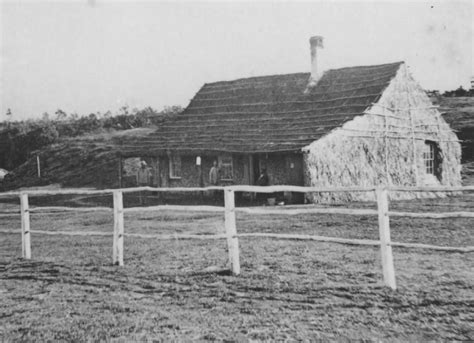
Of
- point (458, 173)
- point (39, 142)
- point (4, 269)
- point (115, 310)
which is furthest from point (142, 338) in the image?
point (39, 142)

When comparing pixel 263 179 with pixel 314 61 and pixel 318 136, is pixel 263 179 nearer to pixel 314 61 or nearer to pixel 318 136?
pixel 318 136

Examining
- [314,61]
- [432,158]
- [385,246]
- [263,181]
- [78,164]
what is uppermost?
[314,61]

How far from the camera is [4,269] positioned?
1014 cm

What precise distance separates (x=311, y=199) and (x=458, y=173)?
30.0 ft

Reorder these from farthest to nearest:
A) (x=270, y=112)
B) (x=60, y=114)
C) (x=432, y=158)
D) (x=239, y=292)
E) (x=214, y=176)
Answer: (x=60, y=114) → (x=270, y=112) → (x=432, y=158) → (x=214, y=176) → (x=239, y=292)

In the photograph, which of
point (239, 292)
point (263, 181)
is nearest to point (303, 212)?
point (239, 292)

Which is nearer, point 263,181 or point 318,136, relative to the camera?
point 318,136

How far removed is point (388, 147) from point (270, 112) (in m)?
5.85

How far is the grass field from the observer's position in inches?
229

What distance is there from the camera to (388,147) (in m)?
23.3

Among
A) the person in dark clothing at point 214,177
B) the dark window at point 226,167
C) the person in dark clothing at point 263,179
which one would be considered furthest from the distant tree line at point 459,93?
the person in dark clothing at point 263,179

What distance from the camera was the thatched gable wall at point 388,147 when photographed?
2147cm

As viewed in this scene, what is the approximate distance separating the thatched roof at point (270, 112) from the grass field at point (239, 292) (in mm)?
10859

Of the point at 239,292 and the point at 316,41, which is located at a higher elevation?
the point at 316,41
